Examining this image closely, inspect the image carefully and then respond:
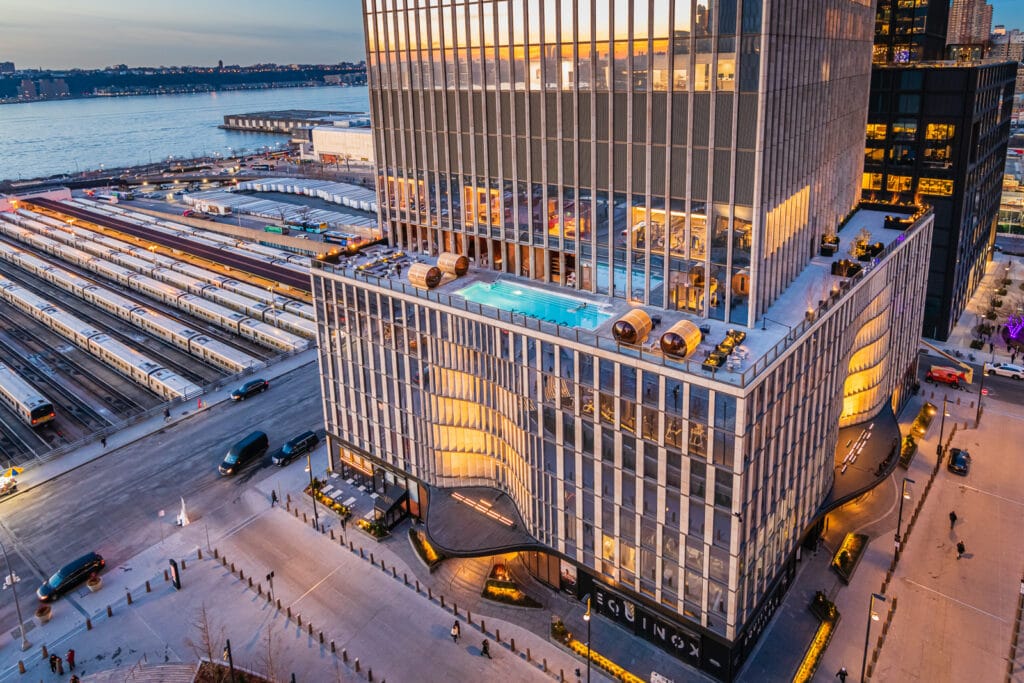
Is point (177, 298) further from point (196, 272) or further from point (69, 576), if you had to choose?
point (69, 576)

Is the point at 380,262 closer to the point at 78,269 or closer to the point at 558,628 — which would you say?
the point at 558,628

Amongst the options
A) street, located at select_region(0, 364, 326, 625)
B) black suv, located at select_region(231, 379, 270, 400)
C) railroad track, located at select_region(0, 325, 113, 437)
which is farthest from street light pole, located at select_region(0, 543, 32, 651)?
railroad track, located at select_region(0, 325, 113, 437)

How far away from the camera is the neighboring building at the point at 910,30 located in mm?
89250

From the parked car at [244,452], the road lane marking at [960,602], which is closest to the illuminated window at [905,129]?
the road lane marking at [960,602]

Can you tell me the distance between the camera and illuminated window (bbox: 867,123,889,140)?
8834 cm

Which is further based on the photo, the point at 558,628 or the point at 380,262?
the point at 380,262

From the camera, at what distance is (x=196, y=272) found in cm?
13025

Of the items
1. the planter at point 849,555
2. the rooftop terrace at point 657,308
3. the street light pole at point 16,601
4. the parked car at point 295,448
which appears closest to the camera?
the rooftop terrace at point 657,308

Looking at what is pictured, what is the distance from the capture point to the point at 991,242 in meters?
116

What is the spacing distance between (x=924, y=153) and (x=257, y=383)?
8640 centimetres

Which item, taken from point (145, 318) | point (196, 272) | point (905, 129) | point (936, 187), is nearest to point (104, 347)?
point (145, 318)

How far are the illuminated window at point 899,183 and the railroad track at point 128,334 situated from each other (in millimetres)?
92452

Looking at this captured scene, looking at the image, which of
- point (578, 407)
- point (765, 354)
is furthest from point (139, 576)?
point (765, 354)

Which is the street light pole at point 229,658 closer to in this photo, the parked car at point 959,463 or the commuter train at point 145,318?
the commuter train at point 145,318
